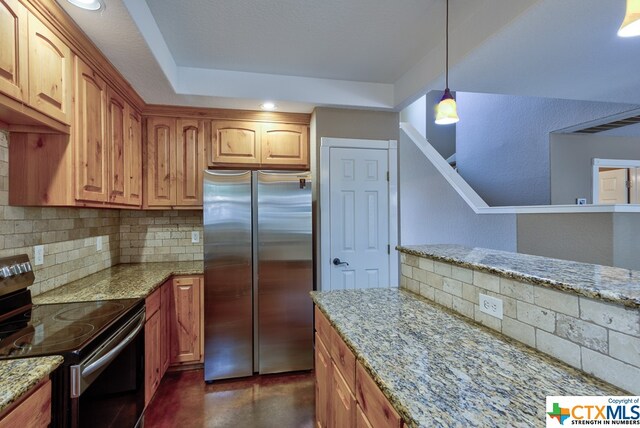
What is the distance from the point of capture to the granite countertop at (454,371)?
697 mm

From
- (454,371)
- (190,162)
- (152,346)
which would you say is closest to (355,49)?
(190,162)

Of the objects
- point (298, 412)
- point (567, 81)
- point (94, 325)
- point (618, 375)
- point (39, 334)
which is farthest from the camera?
point (567, 81)

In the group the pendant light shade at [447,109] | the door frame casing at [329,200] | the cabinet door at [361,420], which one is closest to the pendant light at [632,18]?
the pendant light shade at [447,109]

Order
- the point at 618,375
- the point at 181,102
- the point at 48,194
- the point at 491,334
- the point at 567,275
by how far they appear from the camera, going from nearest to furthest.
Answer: the point at 618,375 < the point at 567,275 < the point at 491,334 < the point at 48,194 < the point at 181,102

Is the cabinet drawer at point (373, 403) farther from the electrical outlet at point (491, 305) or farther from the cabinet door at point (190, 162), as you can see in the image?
the cabinet door at point (190, 162)

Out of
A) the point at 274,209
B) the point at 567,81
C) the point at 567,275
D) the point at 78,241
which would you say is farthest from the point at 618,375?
the point at 78,241

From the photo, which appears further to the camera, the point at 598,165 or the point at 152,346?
the point at 598,165

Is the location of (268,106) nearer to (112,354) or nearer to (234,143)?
(234,143)

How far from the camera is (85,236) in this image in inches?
91.4

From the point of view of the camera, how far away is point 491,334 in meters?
1.12

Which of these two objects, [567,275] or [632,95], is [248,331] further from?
[632,95]

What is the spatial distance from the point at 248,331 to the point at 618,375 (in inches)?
91.0

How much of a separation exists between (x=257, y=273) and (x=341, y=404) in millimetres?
1486

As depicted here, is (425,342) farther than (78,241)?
No
